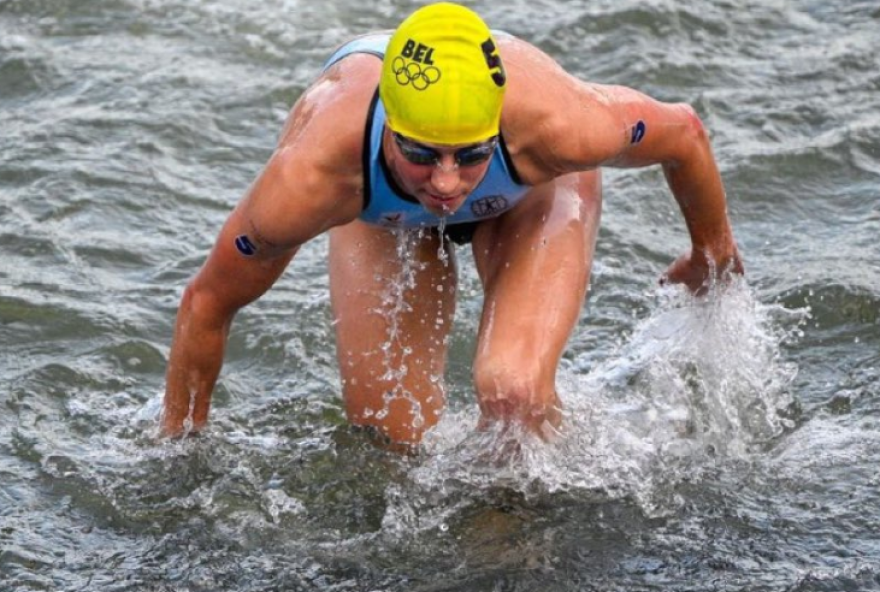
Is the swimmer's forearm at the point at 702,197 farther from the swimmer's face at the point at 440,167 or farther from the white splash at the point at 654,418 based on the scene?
the swimmer's face at the point at 440,167

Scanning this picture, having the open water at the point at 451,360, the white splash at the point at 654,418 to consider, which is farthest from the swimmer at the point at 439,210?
the open water at the point at 451,360

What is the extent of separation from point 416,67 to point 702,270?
2.04 meters

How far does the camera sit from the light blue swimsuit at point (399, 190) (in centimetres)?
599

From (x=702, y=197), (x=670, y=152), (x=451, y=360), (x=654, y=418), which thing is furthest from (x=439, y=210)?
(x=451, y=360)

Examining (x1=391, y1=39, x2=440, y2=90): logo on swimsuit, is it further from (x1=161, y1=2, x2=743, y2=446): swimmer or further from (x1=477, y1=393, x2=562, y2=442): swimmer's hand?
(x1=477, y1=393, x2=562, y2=442): swimmer's hand

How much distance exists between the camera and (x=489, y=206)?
6363 mm

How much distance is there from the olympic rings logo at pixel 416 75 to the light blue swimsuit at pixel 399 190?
293mm

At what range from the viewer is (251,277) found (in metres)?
6.31

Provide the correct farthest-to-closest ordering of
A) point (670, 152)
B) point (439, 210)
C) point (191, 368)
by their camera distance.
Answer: point (191, 368) < point (670, 152) < point (439, 210)

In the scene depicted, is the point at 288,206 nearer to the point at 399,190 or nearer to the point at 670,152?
the point at 399,190

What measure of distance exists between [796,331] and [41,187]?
4.41 metres

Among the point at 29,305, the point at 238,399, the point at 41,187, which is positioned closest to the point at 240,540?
the point at 238,399

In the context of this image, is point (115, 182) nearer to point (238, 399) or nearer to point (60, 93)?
point (60, 93)

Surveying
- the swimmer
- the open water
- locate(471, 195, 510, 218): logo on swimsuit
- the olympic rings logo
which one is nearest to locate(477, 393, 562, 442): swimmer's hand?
the swimmer
